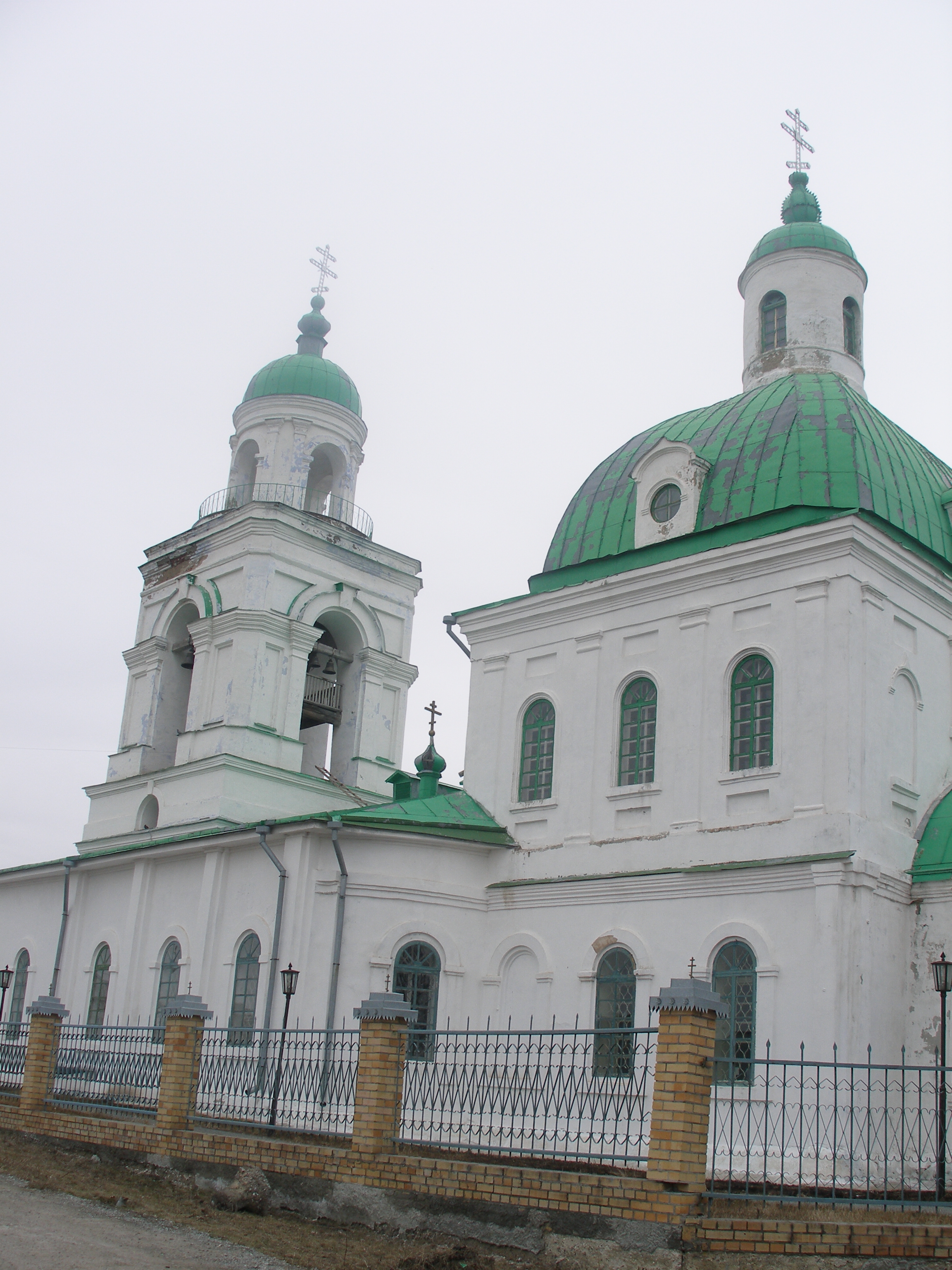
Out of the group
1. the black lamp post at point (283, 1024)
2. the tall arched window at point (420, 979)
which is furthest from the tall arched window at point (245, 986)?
the tall arched window at point (420, 979)

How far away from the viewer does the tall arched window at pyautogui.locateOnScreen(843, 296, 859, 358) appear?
57.3 feet


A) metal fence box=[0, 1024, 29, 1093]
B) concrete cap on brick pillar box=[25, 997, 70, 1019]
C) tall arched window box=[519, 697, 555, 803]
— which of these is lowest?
metal fence box=[0, 1024, 29, 1093]

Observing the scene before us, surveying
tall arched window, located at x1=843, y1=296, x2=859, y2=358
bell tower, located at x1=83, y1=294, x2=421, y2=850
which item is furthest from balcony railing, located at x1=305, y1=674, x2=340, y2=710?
tall arched window, located at x1=843, y1=296, x2=859, y2=358

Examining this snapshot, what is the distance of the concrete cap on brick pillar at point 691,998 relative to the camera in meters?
7.79

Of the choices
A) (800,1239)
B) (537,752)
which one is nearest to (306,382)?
(537,752)

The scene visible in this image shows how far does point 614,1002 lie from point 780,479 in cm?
595

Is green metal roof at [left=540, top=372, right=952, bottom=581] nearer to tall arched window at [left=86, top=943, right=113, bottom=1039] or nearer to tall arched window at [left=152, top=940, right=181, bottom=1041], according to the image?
tall arched window at [left=152, top=940, right=181, bottom=1041]

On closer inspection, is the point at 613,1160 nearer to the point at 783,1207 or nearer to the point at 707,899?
the point at 783,1207

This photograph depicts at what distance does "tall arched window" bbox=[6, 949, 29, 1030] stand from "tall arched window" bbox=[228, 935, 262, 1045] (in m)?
6.39

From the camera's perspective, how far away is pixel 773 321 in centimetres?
1756

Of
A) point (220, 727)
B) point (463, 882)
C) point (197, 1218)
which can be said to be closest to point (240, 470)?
point (220, 727)

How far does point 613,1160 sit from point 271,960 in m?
7.19

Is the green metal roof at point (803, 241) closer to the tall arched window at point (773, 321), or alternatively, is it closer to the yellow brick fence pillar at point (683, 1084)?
the tall arched window at point (773, 321)

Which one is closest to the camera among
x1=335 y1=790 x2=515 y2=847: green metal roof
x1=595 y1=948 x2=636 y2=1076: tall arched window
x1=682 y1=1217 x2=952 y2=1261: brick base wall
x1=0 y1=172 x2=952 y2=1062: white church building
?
x1=682 y1=1217 x2=952 y2=1261: brick base wall
